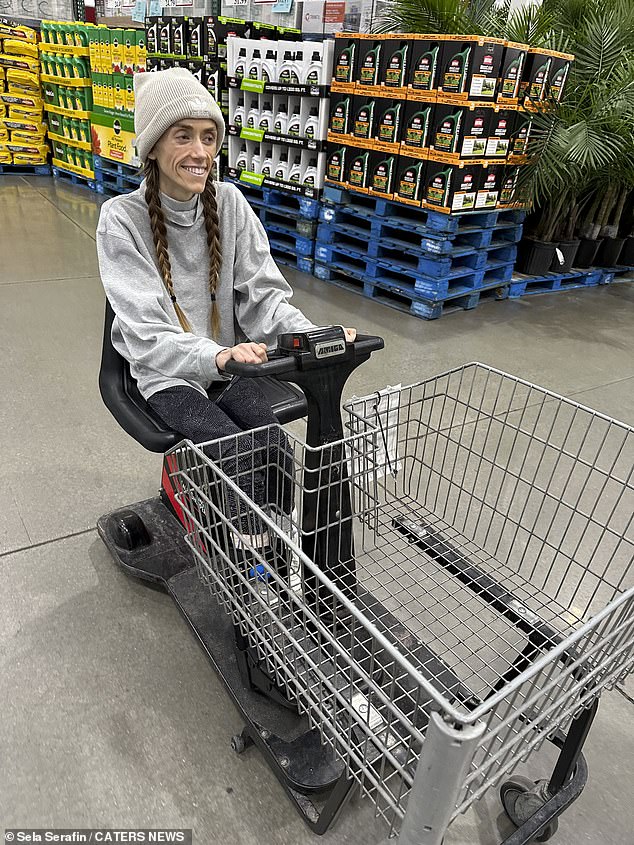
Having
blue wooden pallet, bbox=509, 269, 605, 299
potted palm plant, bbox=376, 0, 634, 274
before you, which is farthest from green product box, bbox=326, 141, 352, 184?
blue wooden pallet, bbox=509, 269, 605, 299

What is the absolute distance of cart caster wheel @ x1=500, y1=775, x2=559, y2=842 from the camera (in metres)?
1.28

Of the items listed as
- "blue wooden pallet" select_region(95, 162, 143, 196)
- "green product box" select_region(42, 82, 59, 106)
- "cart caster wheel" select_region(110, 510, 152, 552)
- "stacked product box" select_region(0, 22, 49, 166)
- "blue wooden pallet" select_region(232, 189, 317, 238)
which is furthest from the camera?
"green product box" select_region(42, 82, 59, 106)

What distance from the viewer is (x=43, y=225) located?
5.81 meters

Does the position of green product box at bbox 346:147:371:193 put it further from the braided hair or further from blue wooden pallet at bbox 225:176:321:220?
the braided hair

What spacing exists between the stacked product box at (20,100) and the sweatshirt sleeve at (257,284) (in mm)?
7582

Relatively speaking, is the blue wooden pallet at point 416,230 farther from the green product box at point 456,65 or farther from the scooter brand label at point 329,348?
the scooter brand label at point 329,348

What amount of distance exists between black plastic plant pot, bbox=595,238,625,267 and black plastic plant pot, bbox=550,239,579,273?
1.43 ft

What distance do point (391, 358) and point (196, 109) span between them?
221cm

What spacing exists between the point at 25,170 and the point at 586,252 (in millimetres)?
7211

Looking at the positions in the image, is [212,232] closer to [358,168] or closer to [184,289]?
[184,289]

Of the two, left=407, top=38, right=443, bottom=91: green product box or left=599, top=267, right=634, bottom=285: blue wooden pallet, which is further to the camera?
left=599, top=267, right=634, bottom=285: blue wooden pallet

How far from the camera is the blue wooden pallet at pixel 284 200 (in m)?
4.68

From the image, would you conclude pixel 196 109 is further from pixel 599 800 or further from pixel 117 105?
pixel 117 105

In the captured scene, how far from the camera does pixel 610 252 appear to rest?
5426 millimetres
